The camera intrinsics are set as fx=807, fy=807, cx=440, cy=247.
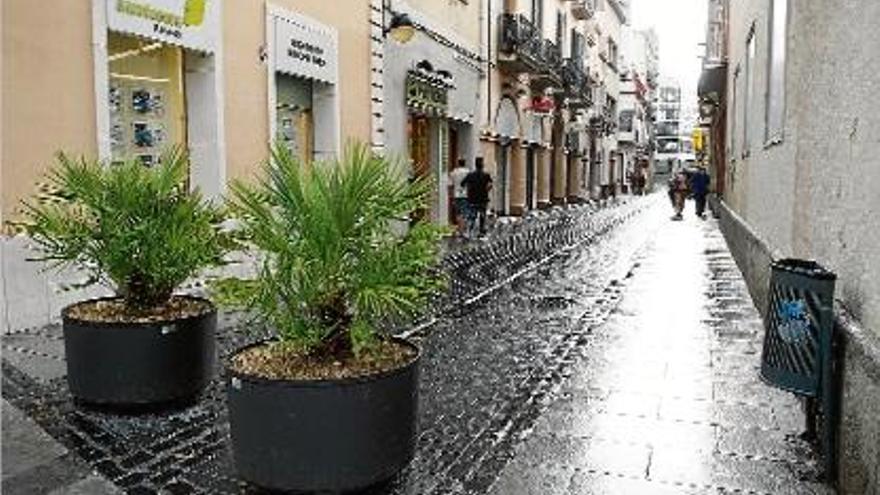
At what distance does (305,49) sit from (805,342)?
964 cm

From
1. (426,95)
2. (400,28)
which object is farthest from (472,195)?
(400,28)

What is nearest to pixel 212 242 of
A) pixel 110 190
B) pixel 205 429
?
pixel 110 190

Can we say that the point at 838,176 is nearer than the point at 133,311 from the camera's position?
Yes

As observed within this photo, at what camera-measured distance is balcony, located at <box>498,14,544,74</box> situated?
962 inches

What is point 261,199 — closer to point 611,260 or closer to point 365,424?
point 365,424

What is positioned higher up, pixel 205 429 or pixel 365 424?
pixel 365 424

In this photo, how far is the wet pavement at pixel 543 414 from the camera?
4.08m

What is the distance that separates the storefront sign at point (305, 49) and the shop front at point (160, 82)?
60.3 inches

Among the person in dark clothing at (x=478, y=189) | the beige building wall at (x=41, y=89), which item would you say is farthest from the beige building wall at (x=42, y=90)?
the person in dark clothing at (x=478, y=189)

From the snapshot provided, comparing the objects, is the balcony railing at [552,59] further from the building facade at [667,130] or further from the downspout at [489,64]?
the building facade at [667,130]

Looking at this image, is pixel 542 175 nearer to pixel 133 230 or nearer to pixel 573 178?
pixel 573 178

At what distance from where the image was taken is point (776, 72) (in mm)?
8000

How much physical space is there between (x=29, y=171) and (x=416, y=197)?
5019 mm

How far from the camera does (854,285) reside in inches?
163
